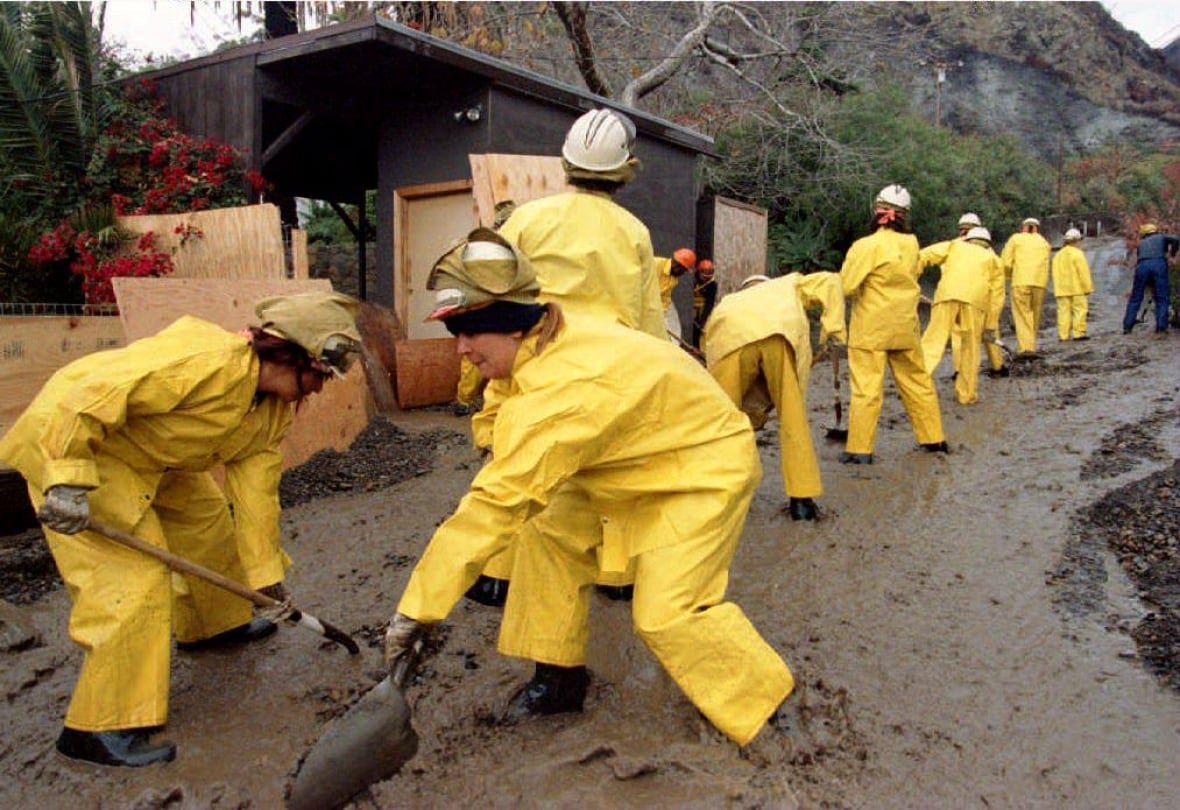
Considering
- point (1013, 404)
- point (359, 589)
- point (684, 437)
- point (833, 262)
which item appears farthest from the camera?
point (833, 262)

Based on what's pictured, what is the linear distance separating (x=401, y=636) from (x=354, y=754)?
12.1 inches

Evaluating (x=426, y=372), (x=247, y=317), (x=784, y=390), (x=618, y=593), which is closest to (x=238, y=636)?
(x=618, y=593)

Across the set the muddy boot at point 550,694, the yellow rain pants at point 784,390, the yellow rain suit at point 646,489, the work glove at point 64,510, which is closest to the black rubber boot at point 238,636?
the work glove at point 64,510

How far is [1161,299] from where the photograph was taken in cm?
1221

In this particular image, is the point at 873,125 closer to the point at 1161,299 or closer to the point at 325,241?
the point at 1161,299

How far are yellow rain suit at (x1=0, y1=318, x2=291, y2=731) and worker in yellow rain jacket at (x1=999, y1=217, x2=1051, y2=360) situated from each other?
411 inches

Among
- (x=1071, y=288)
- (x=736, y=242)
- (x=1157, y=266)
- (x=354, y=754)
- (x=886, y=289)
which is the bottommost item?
(x=354, y=754)

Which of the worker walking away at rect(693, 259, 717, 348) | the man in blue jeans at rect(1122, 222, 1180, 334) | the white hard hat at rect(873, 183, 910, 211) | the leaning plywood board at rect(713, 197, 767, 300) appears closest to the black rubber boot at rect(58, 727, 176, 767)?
the white hard hat at rect(873, 183, 910, 211)

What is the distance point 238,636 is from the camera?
3.61 meters

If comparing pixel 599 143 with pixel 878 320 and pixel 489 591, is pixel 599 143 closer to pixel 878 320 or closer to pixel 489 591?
pixel 489 591

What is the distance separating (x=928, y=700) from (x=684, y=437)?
4.44ft

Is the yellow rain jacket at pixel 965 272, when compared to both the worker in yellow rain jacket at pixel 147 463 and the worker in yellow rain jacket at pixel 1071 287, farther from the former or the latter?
the worker in yellow rain jacket at pixel 147 463

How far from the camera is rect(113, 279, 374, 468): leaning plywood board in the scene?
514 cm

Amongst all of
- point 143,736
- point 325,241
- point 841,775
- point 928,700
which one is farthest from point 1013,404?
point 325,241
